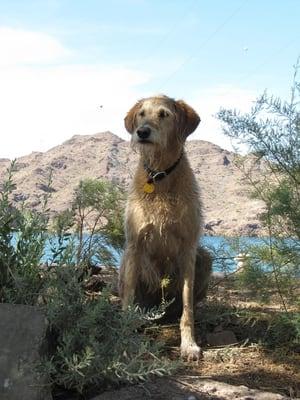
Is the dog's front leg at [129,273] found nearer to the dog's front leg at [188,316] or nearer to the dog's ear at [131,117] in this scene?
the dog's front leg at [188,316]

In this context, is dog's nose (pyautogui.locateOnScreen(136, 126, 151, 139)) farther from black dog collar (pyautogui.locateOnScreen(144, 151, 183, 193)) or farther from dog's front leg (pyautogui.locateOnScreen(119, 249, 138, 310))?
dog's front leg (pyautogui.locateOnScreen(119, 249, 138, 310))

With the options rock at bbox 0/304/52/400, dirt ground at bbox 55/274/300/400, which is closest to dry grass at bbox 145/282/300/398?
dirt ground at bbox 55/274/300/400

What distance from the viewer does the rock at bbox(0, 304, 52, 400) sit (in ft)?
10.4

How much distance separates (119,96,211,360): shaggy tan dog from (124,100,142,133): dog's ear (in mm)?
125

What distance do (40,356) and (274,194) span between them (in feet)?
8.77

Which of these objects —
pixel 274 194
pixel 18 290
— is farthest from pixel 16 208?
pixel 274 194

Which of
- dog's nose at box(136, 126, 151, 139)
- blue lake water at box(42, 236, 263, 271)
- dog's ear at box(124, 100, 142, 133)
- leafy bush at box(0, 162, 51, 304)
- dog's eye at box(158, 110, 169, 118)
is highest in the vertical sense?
dog's ear at box(124, 100, 142, 133)

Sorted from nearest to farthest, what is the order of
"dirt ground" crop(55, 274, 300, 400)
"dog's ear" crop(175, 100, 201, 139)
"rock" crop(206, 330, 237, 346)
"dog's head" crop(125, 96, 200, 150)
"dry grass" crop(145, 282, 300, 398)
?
"dirt ground" crop(55, 274, 300, 400) → "dry grass" crop(145, 282, 300, 398) → "rock" crop(206, 330, 237, 346) → "dog's head" crop(125, 96, 200, 150) → "dog's ear" crop(175, 100, 201, 139)

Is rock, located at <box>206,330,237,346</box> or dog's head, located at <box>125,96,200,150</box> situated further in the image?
dog's head, located at <box>125,96,200,150</box>

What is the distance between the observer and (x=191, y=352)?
5125 millimetres

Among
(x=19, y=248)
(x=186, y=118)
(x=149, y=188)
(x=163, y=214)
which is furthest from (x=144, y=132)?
(x=19, y=248)

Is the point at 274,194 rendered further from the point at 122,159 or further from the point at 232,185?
the point at 122,159

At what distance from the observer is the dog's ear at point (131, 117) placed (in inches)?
246

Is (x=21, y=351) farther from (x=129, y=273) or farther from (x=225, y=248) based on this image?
(x=225, y=248)
